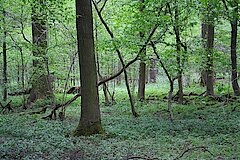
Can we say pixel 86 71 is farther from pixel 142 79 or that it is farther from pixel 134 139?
pixel 142 79

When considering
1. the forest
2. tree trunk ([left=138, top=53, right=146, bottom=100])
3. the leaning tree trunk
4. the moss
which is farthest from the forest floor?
tree trunk ([left=138, top=53, right=146, bottom=100])

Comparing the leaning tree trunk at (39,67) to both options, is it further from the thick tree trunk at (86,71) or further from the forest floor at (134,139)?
the thick tree trunk at (86,71)

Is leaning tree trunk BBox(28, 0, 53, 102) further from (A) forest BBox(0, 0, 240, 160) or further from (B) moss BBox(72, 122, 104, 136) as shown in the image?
(B) moss BBox(72, 122, 104, 136)

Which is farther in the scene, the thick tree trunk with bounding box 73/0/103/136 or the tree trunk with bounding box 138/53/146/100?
the tree trunk with bounding box 138/53/146/100

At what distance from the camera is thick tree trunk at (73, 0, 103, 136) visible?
703cm

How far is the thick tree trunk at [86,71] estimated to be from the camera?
7.03 m

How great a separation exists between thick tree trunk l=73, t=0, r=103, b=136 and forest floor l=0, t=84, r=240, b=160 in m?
0.44

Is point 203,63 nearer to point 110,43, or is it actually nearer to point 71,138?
point 110,43

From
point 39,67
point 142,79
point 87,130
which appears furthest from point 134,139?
point 142,79

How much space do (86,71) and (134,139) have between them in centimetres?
220

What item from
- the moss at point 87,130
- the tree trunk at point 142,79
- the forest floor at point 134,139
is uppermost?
the tree trunk at point 142,79

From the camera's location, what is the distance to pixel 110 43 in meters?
9.16

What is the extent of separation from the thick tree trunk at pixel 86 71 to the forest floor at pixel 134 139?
436mm

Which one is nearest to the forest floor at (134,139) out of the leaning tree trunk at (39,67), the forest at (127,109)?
the forest at (127,109)
